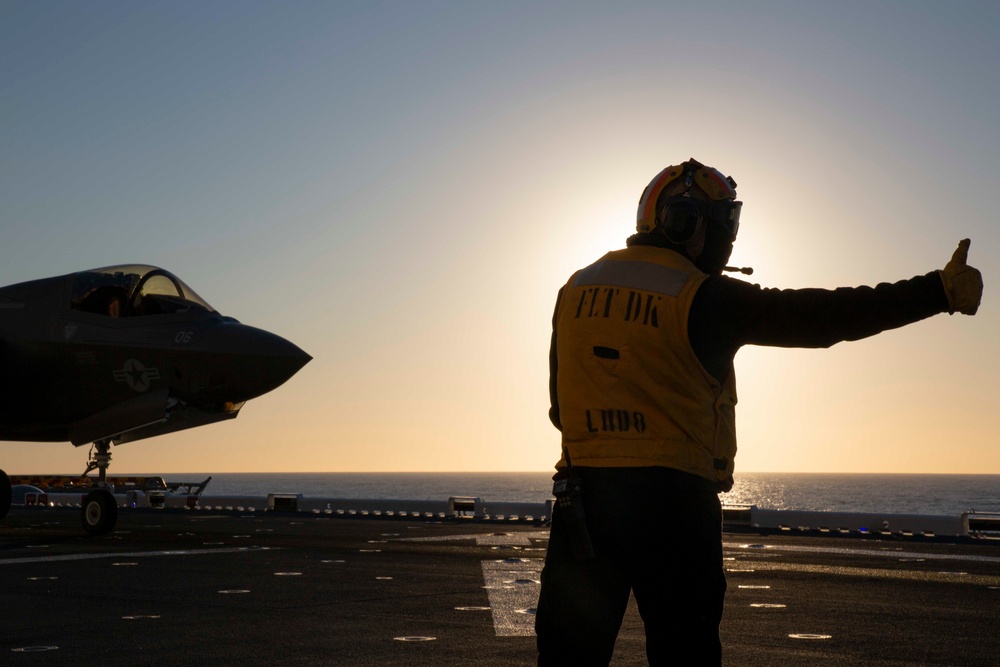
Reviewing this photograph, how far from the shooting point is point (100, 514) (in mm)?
20297

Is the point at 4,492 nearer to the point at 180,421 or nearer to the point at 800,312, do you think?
the point at 180,421

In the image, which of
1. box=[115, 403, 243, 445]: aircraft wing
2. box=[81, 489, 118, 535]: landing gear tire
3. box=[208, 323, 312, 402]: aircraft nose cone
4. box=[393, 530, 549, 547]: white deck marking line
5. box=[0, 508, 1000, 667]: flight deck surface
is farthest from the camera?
box=[81, 489, 118, 535]: landing gear tire

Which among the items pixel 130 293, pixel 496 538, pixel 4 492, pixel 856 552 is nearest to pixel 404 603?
pixel 856 552

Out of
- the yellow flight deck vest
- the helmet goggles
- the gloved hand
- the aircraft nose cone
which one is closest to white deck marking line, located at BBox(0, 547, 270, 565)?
the aircraft nose cone

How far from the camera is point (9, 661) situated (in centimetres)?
744

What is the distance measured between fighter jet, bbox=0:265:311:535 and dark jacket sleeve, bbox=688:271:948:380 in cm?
1551

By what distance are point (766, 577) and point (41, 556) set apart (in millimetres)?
10455

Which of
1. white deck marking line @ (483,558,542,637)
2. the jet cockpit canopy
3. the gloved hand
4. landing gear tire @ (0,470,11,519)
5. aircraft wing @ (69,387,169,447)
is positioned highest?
the jet cockpit canopy

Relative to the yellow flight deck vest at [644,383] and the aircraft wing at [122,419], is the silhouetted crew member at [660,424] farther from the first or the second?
the aircraft wing at [122,419]

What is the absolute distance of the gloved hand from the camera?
365 centimetres

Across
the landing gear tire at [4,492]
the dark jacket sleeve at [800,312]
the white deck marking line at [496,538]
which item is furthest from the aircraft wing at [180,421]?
the dark jacket sleeve at [800,312]

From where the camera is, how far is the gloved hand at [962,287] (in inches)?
144

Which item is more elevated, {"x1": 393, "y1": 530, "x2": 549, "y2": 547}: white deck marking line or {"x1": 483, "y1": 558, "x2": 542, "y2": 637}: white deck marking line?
{"x1": 393, "y1": 530, "x2": 549, "y2": 547}: white deck marking line

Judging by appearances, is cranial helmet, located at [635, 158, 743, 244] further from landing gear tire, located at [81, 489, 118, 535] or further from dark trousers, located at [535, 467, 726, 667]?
landing gear tire, located at [81, 489, 118, 535]
